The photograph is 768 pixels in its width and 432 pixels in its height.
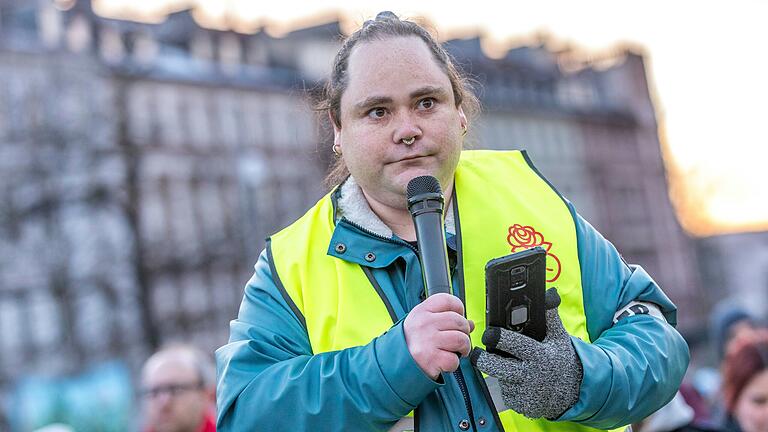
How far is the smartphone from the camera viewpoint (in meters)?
3.19

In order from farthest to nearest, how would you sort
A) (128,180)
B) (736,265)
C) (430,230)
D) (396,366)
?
1. (736,265)
2. (128,180)
3. (430,230)
4. (396,366)

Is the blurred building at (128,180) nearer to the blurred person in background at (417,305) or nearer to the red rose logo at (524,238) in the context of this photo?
the blurred person in background at (417,305)

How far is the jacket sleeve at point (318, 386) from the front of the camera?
3.27 meters

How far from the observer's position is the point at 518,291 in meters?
3.24

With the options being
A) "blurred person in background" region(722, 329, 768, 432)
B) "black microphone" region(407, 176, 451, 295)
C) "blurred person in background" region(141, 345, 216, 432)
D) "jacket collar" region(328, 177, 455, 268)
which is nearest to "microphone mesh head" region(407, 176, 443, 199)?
"black microphone" region(407, 176, 451, 295)

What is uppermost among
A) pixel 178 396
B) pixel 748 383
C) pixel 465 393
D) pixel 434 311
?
pixel 434 311

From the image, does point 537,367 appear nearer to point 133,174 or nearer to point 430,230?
point 430,230

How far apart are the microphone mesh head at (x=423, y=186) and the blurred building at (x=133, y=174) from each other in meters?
33.2

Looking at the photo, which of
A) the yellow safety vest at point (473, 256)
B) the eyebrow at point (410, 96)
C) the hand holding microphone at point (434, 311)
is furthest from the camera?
the eyebrow at point (410, 96)

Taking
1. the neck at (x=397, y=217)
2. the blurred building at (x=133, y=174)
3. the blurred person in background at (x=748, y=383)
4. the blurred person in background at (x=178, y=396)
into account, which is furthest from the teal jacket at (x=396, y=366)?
the blurred building at (x=133, y=174)

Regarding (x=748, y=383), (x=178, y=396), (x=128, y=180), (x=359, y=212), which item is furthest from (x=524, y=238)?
(x=128, y=180)

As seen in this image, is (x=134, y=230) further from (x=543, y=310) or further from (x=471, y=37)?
(x=543, y=310)

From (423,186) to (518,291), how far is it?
0.42 meters

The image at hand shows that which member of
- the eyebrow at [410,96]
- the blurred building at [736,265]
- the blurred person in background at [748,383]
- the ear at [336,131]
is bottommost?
the blurred building at [736,265]
